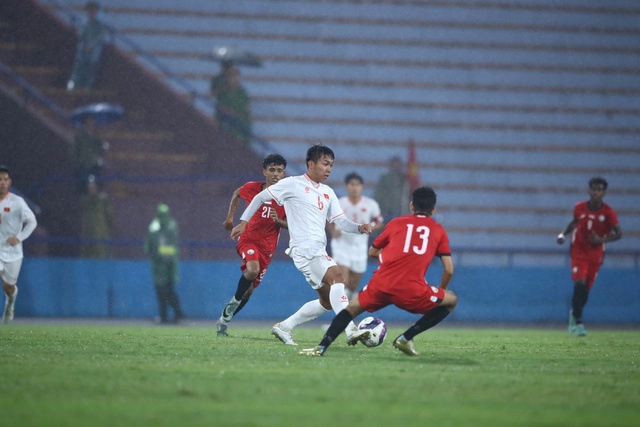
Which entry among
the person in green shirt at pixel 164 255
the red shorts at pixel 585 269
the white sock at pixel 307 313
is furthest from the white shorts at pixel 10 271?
the red shorts at pixel 585 269

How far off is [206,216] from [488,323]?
5865 millimetres

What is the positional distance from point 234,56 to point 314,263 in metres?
12.2

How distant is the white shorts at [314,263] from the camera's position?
10367mm

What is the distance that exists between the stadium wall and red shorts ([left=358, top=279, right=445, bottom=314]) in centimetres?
1038

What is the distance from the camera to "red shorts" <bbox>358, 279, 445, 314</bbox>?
8719 mm

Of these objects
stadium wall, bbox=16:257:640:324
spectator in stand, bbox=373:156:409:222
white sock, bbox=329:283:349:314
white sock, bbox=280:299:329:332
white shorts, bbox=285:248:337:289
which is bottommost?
stadium wall, bbox=16:257:640:324

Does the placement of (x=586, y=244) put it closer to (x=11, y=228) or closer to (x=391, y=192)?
(x=391, y=192)

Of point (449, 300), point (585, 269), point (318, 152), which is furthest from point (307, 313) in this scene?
point (585, 269)

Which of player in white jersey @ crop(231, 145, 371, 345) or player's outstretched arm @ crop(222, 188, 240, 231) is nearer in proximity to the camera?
player in white jersey @ crop(231, 145, 371, 345)

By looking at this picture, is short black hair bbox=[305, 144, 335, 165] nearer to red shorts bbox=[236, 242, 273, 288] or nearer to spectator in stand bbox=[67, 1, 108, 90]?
red shorts bbox=[236, 242, 273, 288]

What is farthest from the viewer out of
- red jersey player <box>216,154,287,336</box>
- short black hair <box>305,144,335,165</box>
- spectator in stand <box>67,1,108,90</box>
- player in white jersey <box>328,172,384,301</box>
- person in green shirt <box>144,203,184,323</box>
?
spectator in stand <box>67,1,108,90</box>

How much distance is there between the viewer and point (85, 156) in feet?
63.1

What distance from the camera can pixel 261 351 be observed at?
384 inches

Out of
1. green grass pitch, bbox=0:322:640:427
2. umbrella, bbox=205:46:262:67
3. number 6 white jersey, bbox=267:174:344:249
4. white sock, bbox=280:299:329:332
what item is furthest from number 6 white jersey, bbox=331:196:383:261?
umbrella, bbox=205:46:262:67
